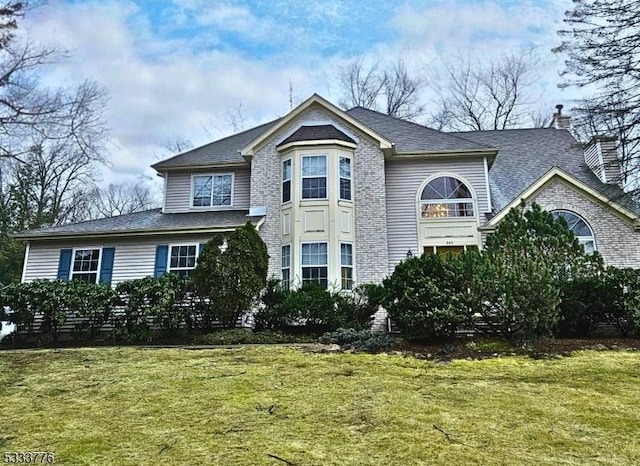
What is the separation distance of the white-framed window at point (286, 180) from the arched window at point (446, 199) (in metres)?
4.45

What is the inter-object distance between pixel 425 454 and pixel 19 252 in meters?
24.5

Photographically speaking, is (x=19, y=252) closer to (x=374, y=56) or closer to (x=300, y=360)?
(x=300, y=360)

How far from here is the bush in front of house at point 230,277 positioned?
37.5 feet

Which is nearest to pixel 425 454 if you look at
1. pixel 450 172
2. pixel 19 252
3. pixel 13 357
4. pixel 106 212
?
pixel 13 357

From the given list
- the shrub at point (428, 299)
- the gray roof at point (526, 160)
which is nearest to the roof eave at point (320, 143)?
the gray roof at point (526, 160)

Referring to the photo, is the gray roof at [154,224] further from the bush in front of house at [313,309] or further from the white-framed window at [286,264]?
the bush in front of house at [313,309]

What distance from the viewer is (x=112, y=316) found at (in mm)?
12445

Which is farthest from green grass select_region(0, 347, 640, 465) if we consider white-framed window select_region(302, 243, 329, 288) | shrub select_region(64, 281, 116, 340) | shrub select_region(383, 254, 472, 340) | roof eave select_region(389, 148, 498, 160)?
roof eave select_region(389, 148, 498, 160)

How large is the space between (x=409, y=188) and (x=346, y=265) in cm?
361

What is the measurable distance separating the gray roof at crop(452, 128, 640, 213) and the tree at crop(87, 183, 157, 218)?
82.4 feet

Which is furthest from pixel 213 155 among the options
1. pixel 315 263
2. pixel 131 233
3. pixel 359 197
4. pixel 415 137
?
pixel 415 137

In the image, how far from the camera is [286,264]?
14898 mm

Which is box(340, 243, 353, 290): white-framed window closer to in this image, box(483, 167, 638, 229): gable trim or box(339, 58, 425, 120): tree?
box(483, 167, 638, 229): gable trim

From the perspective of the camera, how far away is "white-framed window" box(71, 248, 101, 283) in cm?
1512
